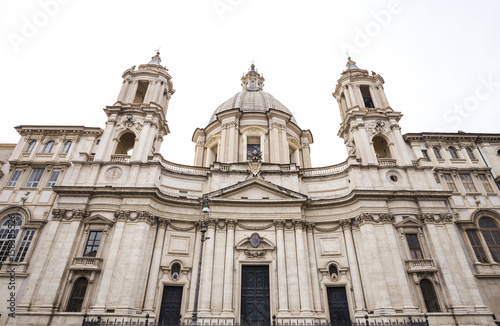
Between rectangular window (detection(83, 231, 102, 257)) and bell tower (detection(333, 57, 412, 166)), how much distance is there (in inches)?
837

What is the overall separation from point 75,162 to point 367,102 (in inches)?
1146

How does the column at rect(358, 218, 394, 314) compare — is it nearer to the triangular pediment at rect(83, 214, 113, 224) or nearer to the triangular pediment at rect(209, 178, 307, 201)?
the triangular pediment at rect(209, 178, 307, 201)

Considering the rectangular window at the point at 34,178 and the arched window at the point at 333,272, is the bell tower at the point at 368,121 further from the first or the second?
the rectangular window at the point at 34,178

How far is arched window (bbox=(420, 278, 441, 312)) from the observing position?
18.7 meters

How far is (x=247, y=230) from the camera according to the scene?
72.8ft

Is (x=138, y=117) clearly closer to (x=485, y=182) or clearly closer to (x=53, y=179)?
(x=53, y=179)

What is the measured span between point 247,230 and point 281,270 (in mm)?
3968

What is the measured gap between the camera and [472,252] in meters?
20.6

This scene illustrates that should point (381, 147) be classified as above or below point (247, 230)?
above

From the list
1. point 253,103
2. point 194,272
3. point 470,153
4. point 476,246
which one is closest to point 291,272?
point 194,272

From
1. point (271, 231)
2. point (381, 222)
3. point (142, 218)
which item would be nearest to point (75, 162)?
point (142, 218)

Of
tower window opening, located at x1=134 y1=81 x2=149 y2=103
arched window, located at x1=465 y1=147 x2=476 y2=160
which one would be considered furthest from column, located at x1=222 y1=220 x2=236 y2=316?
arched window, located at x1=465 y1=147 x2=476 y2=160

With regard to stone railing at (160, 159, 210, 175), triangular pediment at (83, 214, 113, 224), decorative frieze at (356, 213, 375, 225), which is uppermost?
stone railing at (160, 159, 210, 175)

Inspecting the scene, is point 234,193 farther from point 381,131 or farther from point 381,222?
point 381,131
